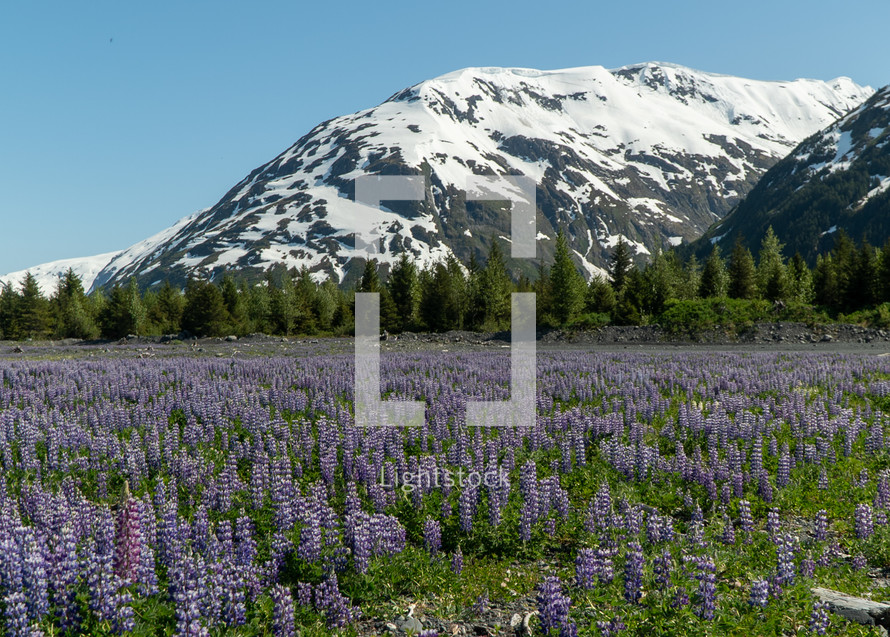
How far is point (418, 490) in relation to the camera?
8.25 m

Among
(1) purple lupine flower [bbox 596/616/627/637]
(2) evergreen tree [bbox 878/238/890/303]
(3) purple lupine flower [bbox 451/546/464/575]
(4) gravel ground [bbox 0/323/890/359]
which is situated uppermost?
(2) evergreen tree [bbox 878/238/890/303]

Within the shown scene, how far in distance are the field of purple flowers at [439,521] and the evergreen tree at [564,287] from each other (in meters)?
34.4

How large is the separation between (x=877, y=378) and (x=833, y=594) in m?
17.5

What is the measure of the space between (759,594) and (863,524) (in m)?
3.18

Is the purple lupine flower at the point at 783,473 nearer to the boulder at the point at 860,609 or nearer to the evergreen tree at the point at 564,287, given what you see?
the boulder at the point at 860,609

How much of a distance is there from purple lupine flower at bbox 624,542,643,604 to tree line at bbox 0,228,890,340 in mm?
40438

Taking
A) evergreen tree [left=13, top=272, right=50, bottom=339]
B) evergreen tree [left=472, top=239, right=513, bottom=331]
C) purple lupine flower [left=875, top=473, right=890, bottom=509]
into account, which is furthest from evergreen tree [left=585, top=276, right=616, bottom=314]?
evergreen tree [left=13, top=272, right=50, bottom=339]

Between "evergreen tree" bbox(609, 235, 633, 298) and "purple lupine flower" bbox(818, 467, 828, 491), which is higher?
"evergreen tree" bbox(609, 235, 633, 298)

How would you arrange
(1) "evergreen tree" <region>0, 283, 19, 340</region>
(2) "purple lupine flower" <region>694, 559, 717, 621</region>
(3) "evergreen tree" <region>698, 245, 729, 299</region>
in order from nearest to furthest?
1. (2) "purple lupine flower" <region>694, 559, 717, 621</region>
2. (3) "evergreen tree" <region>698, 245, 729, 299</region>
3. (1) "evergreen tree" <region>0, 283, 19, 340</region>

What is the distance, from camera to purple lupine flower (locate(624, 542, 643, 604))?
19.0 feet

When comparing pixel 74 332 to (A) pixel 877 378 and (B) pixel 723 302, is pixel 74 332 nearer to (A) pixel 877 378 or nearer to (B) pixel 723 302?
(B) pixel 723 302

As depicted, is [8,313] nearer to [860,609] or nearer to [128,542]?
[128,542]

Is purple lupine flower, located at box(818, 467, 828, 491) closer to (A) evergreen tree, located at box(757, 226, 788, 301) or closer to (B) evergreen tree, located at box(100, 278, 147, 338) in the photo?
(A) evergreen tree, located at box(757, 226, 788, 301)

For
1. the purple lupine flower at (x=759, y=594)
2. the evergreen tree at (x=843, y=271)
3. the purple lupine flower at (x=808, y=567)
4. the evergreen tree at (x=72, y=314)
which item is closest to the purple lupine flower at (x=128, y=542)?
the purple lupine flower at (x=759, y=594)
